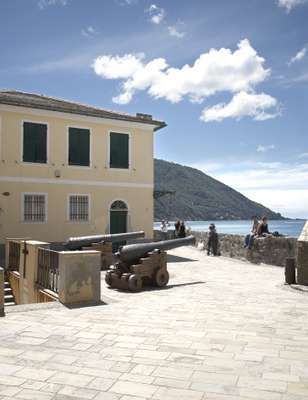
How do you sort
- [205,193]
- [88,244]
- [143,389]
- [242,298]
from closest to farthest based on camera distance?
[143,389] < [242,298] < [88,244] < [205,193]

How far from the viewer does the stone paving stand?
4.05 meters

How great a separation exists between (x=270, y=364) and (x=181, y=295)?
459 cm

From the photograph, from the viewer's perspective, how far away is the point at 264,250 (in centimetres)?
1631

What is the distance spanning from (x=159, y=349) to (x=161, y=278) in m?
5.11

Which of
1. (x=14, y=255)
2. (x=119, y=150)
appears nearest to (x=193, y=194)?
(x=119, y=150)

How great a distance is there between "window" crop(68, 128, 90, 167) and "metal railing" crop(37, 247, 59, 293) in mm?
9007

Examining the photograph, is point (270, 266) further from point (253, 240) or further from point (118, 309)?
point (118, 309)

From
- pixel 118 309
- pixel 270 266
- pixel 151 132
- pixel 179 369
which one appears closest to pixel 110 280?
pixel 118 309

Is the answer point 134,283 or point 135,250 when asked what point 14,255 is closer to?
point 135,250

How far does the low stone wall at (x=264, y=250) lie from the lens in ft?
50.7

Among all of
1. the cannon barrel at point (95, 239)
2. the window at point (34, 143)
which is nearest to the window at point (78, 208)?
the window at point (34, 143)

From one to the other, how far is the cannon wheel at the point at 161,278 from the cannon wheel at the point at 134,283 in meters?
0.55

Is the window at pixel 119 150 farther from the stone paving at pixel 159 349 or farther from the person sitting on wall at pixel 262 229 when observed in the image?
the stone paving at pixel 159 349

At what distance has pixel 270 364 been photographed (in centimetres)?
475
